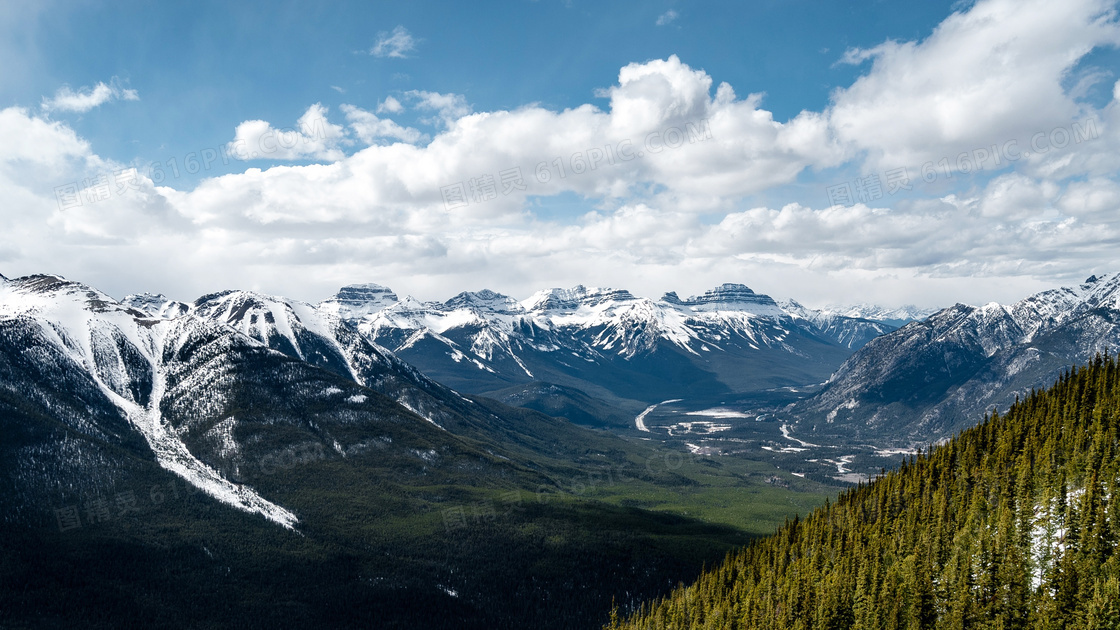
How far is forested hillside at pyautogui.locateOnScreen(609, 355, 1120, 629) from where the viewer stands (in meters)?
121

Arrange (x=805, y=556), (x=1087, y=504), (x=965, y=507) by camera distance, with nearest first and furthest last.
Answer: (x=1087, y=504)
(x=965, y=507)
(x=805, y=556)

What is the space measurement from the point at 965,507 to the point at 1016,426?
112 ft

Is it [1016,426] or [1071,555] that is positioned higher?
[1016,426]

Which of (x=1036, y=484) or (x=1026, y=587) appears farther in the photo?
(x=1036, y=484)

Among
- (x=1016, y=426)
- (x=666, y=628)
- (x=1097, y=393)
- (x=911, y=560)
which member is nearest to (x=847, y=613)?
(x=911, y=560)

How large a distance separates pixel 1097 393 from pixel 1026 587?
86.1 metres

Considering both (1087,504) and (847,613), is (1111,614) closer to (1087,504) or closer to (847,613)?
(1087,504)

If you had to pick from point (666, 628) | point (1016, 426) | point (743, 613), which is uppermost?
point (1016, 426)

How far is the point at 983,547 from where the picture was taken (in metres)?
139

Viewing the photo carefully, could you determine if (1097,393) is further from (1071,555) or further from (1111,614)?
(1111,614)

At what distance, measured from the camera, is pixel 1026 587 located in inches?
4820

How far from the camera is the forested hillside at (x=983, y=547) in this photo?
121125 millimetres

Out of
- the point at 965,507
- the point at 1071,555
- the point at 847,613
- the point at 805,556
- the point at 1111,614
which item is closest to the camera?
the point at 1111,614

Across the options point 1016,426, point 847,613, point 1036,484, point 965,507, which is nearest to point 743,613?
point 847,613
